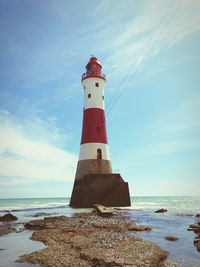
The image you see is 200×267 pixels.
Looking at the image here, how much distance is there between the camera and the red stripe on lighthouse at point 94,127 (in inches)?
843

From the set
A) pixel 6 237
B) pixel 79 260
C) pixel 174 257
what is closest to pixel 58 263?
pixel 79 260

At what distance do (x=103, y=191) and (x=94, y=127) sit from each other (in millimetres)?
6915

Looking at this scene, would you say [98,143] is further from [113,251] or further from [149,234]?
[113,251]

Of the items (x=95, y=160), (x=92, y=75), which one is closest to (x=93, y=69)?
(x=92, y=75)

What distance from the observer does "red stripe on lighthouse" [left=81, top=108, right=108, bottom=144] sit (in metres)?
21.4

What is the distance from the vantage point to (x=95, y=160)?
2062 centimetres

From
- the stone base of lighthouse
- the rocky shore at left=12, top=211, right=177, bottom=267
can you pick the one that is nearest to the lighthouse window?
the stone base of lighthouse

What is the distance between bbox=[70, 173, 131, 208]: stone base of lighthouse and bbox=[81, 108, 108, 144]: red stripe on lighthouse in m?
4.06

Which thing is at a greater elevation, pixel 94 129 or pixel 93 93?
pixel 93 93

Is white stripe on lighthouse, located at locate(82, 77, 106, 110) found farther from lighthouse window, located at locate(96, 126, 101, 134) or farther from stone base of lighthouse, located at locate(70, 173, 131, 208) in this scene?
stone base of lighthouse, located at locate(70, 173, 131, 208)

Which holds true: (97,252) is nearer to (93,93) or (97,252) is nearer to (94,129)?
(94,129)

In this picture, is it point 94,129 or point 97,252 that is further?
point 94,129

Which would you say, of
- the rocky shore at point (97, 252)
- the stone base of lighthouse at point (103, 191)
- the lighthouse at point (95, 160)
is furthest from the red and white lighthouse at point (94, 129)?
the rocky shore at point (97, 252)

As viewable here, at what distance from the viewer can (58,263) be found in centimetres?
525
